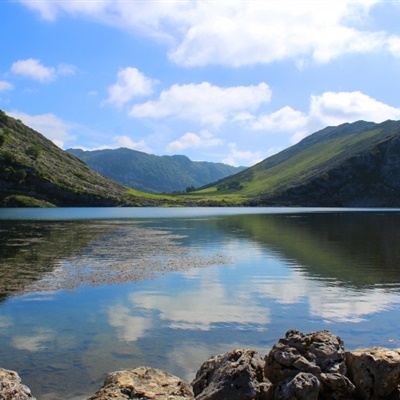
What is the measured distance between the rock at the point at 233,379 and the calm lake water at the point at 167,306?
13.4 ft

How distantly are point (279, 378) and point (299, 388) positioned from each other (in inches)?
67.1

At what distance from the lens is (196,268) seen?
52.1 m

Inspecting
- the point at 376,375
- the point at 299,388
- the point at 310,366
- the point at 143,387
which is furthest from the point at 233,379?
the point at 376,375

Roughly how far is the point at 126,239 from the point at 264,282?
47042 mm

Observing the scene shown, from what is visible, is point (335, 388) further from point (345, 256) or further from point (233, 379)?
point (345, 256)

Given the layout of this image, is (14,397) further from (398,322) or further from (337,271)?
(337,271)

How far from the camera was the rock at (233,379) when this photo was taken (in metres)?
14.7

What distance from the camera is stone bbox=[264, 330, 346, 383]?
52.3ft

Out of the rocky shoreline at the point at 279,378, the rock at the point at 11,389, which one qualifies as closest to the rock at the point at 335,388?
the rocky shoreline at the point at 279,378

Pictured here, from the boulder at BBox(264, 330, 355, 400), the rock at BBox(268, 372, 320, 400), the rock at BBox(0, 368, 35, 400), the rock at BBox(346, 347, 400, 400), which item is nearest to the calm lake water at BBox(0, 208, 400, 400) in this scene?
the rock at BBox(0, 368, 35, 400)

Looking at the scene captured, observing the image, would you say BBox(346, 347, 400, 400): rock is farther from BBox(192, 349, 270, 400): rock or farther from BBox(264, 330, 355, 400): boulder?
BBox(192, 349, 270, 400): rock

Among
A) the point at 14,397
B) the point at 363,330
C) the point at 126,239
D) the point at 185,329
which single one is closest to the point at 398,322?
the point at 363,330

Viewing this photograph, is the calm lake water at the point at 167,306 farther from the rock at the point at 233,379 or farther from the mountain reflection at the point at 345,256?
the rock at the point at 233,379

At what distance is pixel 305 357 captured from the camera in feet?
54.0
